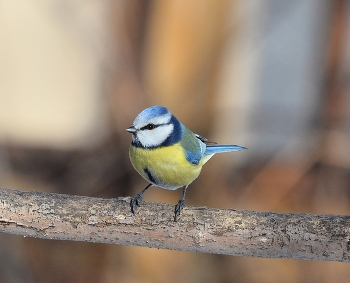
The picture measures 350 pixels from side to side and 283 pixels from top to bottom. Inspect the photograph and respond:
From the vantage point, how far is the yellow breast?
3.20 ft

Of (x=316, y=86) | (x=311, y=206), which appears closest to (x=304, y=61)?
(x=316, y=86)

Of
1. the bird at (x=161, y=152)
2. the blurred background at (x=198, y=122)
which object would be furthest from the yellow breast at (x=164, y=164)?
the blurred background at (x=198, y=122)

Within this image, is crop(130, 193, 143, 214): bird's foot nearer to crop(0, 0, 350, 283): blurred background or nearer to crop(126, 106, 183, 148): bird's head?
crop(126, 106, 183, 148): bird's head

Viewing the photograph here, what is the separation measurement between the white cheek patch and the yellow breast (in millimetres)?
14

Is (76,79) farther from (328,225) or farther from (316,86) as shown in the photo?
(328,225)

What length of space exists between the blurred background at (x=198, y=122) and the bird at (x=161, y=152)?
0.85 meters

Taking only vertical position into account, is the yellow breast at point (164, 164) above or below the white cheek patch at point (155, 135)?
below

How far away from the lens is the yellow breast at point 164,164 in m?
0.97

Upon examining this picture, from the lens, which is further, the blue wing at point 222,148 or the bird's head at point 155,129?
the blue wing at point 222,148

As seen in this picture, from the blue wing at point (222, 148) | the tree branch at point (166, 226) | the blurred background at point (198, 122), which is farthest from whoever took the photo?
the blurred background at point (198, 122)

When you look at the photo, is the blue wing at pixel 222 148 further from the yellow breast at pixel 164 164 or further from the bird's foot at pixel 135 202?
the bird's foot at pixel 135 202

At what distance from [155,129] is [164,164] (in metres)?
0.07

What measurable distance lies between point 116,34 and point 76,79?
540mm

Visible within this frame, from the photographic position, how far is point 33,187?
2.11m
